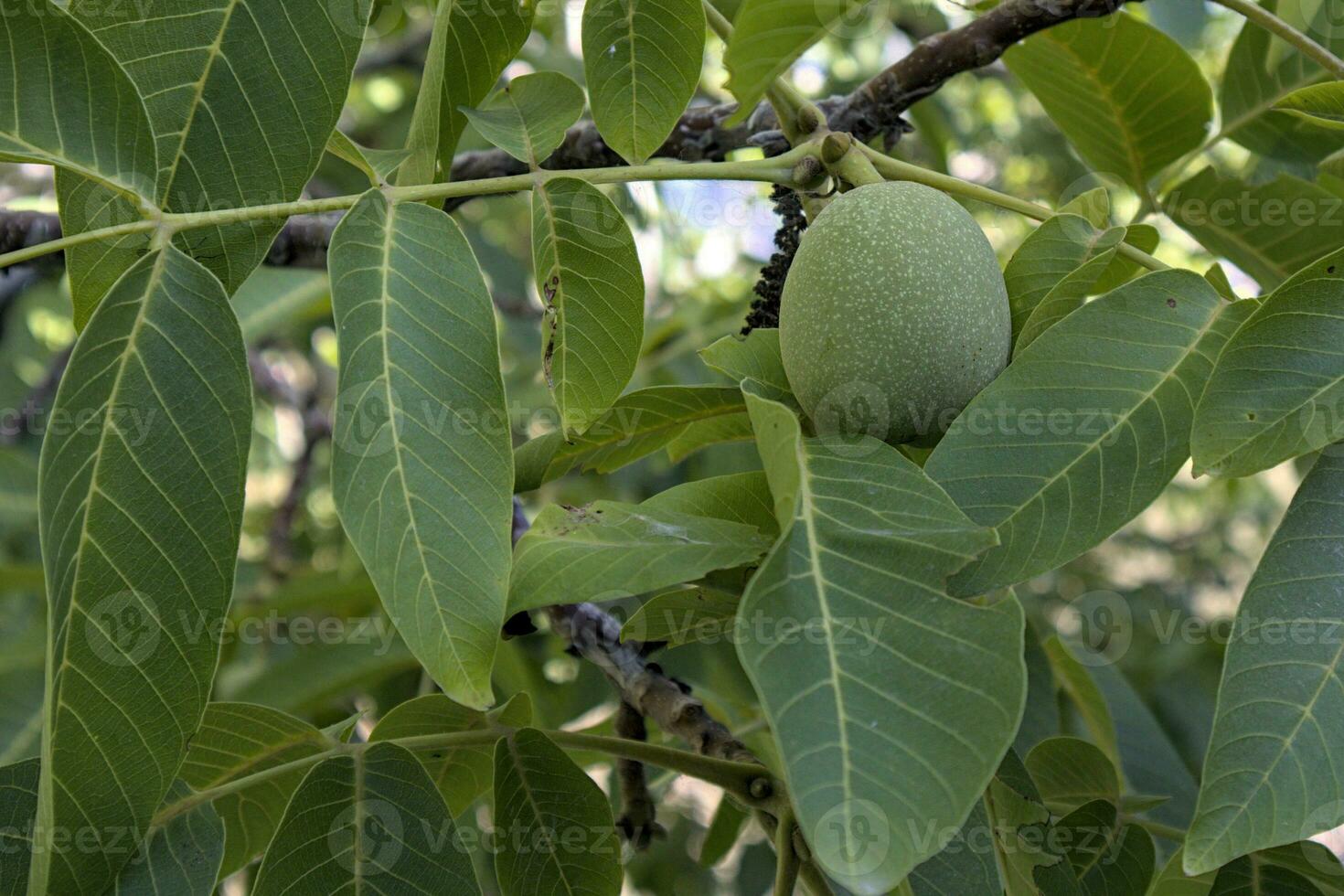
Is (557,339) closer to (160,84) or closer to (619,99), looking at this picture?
(619,99)

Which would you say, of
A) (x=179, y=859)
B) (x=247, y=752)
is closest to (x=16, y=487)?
(x=247, y=752)

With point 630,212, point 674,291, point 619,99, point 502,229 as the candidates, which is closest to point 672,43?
point 619,99

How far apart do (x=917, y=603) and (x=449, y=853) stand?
41 cm

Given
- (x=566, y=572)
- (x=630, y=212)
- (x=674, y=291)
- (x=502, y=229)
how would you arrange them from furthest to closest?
(x=502, y=229) < (x=674, y=291) < (x=630, y=212) < (x=566, y=572)

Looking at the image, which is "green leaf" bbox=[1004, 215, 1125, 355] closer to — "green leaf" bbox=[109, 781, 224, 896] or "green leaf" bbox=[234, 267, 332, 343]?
"green leaf" bbox=[109, 781, 224, 896]

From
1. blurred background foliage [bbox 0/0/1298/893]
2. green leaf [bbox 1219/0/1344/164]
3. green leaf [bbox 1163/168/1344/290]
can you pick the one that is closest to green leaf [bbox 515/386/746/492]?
blurred background foliage [bbox 0/0/1298/893]

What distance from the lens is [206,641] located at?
2.43ft

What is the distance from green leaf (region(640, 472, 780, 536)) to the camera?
0.87 meters

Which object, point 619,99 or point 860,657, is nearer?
point 860,657

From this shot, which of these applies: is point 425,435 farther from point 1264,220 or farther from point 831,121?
point 1264,220

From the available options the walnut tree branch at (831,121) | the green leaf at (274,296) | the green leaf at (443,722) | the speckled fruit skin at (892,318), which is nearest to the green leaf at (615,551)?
the speckled fruit skin at (892,318)

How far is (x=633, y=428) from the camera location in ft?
3.33

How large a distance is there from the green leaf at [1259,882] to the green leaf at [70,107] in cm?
91

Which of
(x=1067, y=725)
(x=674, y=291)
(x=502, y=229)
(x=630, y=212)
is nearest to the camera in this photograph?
(x=1067, y=725)
